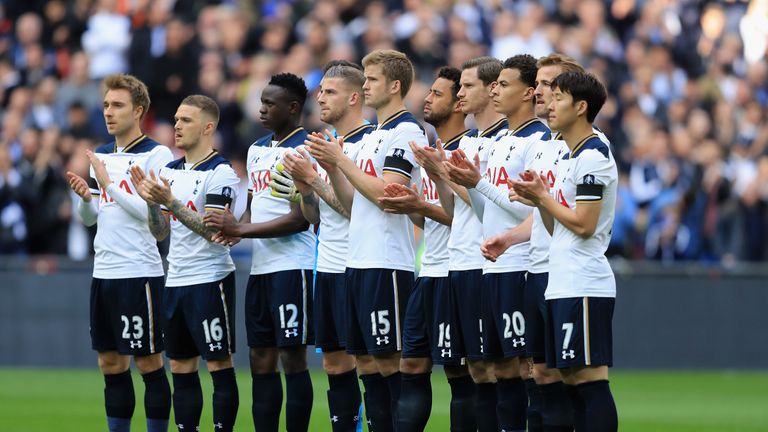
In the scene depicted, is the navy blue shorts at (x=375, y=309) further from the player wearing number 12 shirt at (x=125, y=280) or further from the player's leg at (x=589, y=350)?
the player wearing number 12 shirt at (x=125, y=280)

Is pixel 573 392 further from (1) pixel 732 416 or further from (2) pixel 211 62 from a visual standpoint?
(2) pixel 211 62

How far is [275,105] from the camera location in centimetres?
1204

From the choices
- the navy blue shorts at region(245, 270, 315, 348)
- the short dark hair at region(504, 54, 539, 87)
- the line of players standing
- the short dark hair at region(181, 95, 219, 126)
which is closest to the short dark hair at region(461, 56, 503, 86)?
the line of players standing

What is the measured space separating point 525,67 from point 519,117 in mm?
361

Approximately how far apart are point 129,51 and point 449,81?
11601mm

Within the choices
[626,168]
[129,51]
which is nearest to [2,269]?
[129,51]

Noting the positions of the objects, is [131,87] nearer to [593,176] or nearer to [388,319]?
[388,319]

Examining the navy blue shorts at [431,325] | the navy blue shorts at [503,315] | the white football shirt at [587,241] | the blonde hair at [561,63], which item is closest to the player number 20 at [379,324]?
the navy blue shorts at [431,325]

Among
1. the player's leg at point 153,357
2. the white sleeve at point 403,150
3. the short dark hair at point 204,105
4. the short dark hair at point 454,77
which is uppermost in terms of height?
the short dark hair at point 454,77

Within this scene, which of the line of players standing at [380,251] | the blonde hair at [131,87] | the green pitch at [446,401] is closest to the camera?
the line of players standing at [380,251]

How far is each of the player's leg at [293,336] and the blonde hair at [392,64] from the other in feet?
5.65

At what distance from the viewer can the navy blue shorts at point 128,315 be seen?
1223 centimetres

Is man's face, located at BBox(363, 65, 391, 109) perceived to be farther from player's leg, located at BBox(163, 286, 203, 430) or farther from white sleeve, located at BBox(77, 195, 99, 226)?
white sleeve, located at BBox(77, 195, 99, 226)

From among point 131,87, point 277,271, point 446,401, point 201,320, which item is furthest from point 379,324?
point 446,401
